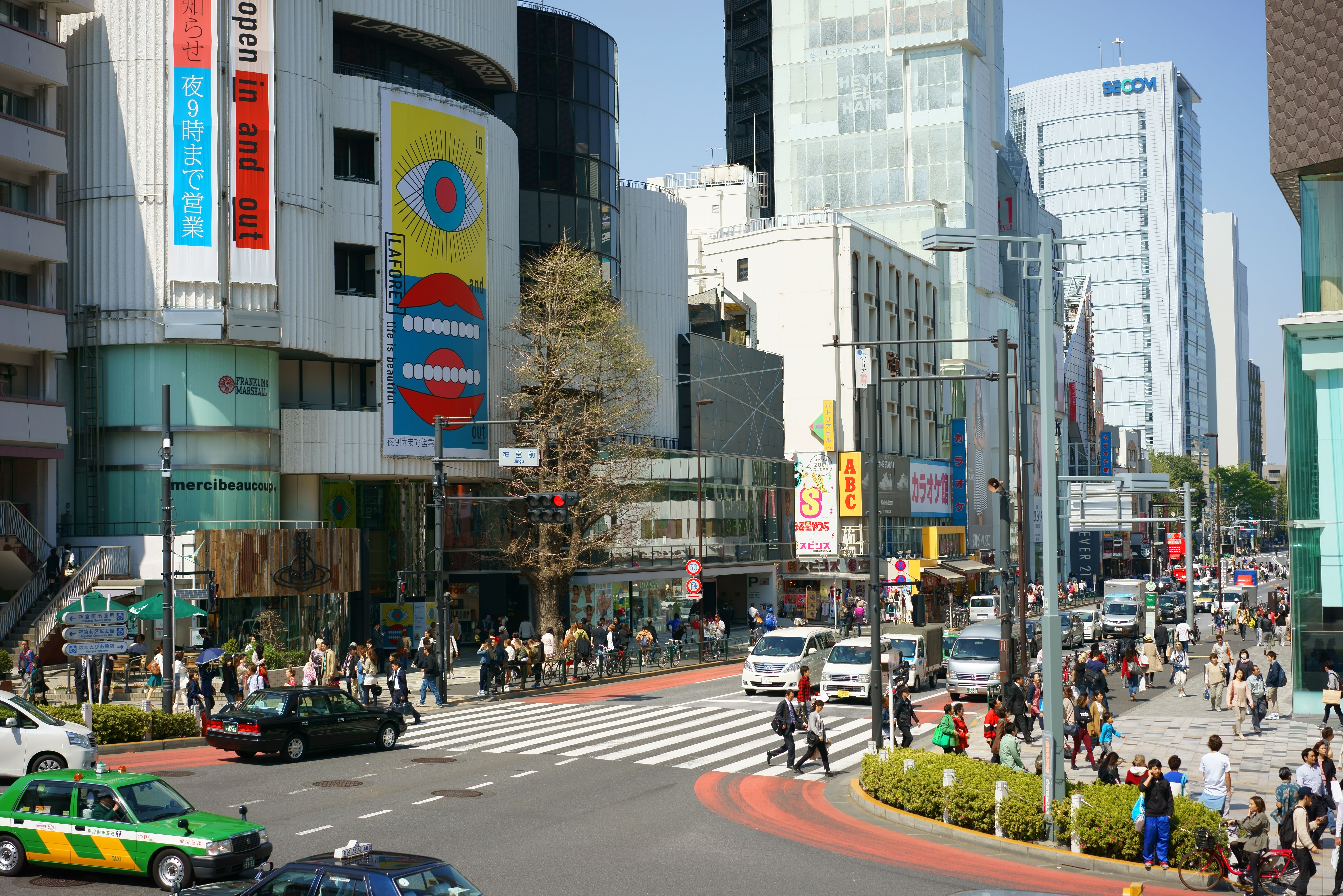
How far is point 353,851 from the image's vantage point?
35.7 feet

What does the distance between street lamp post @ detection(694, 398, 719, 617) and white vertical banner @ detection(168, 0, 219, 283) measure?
69.5 feet

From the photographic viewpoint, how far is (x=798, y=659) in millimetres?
36500

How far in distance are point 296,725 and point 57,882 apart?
32.4ft

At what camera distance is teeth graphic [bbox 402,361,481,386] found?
1870 inches

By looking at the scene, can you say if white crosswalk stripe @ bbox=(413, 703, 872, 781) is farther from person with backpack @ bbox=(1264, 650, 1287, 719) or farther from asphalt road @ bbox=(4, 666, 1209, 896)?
person with backpack @ bbox=(1264, 650, 1287, 719)

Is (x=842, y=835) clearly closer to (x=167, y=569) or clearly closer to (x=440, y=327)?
(x=167, y=569)

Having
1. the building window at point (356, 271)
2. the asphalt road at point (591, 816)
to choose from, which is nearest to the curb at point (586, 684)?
the asphalt road at point (591, 816)

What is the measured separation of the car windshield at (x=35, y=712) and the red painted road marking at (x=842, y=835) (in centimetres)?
1083

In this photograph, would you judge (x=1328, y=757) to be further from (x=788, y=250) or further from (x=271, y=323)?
(x=788, y=250)

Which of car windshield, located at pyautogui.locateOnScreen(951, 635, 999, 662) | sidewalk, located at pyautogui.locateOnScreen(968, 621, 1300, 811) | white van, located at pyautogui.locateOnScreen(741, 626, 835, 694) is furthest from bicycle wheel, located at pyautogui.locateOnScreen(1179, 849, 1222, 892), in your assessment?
car windshield, located at pyautogui.locateOnScreen(951, 635, 999, 662)

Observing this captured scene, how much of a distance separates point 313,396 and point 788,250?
3727 cm

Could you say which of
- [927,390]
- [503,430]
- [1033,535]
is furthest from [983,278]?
[503,430]

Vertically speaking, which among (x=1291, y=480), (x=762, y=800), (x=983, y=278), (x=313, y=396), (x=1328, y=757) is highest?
(x=983, y=278)

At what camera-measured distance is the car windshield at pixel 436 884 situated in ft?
34.4
